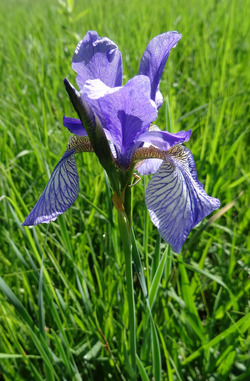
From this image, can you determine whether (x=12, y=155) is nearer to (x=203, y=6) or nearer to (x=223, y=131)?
(x=223, y=131)

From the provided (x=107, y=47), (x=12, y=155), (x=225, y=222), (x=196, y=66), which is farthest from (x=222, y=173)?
(x=196, y=66)

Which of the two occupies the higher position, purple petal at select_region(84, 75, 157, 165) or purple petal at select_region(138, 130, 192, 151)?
purple petal at select_region(84, 75, 157, 165)

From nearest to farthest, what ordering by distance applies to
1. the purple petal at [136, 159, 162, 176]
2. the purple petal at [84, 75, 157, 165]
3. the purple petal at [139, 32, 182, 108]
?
the purple petal at [84, 75, 157, 165] → the purple petal at [139, 32, 182, 108] → the purple petal at [136, 159, 162, 176]

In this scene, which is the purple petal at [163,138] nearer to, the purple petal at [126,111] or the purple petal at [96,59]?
the purple petal at [126,111]

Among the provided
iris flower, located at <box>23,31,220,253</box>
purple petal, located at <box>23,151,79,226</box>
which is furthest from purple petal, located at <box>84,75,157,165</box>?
purple petal, located at <box>23,151,79,226</box>

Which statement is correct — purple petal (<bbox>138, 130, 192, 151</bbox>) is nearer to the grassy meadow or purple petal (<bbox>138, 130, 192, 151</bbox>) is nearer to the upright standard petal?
the upright standard petal

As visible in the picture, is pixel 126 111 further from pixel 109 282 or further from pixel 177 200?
pixel 109 282
